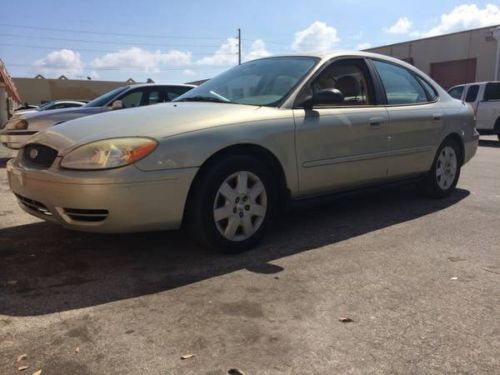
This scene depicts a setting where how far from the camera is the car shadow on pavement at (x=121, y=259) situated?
3.21m

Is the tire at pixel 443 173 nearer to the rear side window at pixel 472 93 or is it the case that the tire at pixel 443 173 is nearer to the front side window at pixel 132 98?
the front side window at pixel 132 98

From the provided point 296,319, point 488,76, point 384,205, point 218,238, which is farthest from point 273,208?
point 488,76

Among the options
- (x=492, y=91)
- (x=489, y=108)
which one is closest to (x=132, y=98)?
(x=489, y=108)

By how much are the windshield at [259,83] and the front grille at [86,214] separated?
157 centimetres

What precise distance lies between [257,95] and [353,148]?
3.25 feet

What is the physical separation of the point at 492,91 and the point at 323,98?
12.7 metres

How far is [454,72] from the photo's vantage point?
29703mm

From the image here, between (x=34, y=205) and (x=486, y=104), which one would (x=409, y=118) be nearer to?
(x=34, y=205)

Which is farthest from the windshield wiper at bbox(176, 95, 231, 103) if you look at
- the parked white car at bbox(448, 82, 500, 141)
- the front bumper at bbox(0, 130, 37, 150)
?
the parked white car at bbox(448, 82, 500, 141)

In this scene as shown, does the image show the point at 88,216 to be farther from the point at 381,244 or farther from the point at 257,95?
the point at 381,244

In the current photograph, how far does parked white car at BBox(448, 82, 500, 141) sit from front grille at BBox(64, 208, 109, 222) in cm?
1356

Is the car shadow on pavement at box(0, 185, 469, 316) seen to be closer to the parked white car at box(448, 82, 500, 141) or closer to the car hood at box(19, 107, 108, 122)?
the car hood at box(19, 107, 108, 122)

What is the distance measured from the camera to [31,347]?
255cm

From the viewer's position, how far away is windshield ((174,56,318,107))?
173 inches
